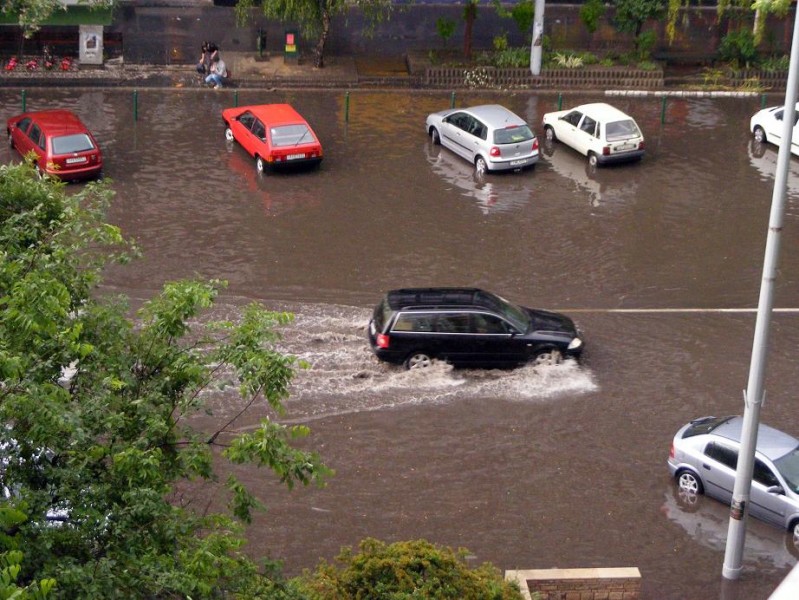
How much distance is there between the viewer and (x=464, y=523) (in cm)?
1466

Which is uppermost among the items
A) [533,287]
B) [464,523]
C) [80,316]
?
[80,316]

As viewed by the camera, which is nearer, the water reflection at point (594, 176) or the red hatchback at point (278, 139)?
the water reflection at point (594, 176)

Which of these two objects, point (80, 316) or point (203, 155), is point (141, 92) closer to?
point (203, 155)

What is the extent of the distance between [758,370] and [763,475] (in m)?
2.09

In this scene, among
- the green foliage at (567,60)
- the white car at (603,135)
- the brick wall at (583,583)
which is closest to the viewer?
the brick wall at (583,583)

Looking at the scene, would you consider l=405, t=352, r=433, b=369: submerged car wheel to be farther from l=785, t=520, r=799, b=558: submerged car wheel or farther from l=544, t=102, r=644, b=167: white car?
l=544, t=102, r=644, b=167: white car

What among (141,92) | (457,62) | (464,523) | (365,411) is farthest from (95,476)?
(457,62)

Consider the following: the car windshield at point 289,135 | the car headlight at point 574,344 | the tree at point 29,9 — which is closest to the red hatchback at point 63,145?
the tree at point 29,9

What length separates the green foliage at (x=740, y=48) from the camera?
34.8m

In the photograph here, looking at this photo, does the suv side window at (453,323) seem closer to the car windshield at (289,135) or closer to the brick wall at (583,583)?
the brick wall at (583,583)

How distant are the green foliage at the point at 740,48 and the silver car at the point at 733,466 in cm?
2167

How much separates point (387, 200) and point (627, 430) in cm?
983

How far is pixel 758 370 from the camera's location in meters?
13.2

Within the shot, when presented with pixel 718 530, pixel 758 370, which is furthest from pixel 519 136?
pixel 758 370
